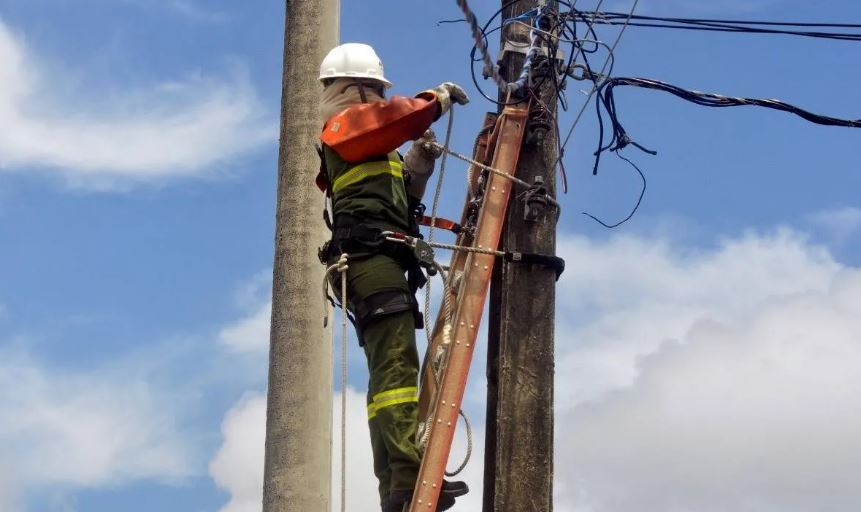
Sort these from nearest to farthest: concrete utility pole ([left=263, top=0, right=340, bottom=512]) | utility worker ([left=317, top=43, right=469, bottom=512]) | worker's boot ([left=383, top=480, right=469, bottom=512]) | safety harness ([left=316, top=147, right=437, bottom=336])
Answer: worker's boot ([left=383, top=480, right=469, bottom=512]) → utility worker ([left=317, top=43, right=469, bottom=512]) → safety harness ([left=316, top=147, right=437, bottom=336]) → concrete utility pole ([left=263, top=0, right=340, bottom=512])

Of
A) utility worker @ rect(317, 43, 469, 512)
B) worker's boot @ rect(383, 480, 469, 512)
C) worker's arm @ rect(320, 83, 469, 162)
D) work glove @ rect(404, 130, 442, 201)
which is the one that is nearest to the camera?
worker's boot @ rect(383, 480, 469, 512)

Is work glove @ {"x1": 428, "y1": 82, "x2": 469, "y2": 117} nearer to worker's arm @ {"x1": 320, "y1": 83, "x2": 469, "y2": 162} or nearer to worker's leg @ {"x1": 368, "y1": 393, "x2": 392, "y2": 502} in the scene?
worker's arm @ {"x1": 320, "y1": 83, "x2": 469, "y2": 162}

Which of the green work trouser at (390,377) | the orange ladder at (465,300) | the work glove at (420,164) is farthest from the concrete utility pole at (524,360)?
the work glove at (420,164)

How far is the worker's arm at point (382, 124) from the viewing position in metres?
5.98

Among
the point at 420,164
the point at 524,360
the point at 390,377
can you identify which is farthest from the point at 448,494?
the point at 420,164

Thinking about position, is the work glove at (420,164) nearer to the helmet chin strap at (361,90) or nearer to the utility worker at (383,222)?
the utility worker at (383,222)

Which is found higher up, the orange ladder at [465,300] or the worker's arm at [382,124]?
the worker's arm at [382,124]

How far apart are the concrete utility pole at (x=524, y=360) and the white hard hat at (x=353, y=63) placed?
77 cm

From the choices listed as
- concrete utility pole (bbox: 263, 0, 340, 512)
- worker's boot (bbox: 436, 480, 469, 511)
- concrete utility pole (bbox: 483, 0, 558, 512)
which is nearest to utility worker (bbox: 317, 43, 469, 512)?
worker's boot (bbox: 436, 480, 469, 511)

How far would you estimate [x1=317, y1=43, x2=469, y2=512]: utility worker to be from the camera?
5.73m

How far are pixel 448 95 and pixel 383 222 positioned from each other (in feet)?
2.08

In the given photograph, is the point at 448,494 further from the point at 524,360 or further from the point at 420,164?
the point at 420,164

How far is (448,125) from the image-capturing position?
6250 mm

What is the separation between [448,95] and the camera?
6195 mm
